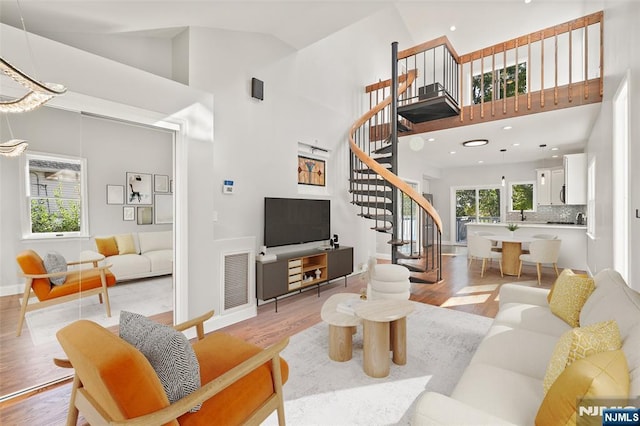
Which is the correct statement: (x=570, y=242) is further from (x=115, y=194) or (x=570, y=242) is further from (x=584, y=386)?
(x=115, y=194)

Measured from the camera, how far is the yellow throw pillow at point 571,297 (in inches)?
81.7

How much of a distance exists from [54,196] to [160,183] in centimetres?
82

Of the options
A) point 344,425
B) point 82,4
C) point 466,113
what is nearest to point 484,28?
point 466,113

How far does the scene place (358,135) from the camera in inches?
229

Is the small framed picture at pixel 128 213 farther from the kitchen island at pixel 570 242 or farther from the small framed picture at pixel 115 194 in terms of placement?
the kitchen island at pixel 570 242

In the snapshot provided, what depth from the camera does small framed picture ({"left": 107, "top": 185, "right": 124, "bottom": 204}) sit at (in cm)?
262

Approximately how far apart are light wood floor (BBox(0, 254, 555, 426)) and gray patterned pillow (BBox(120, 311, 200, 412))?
1223 mm

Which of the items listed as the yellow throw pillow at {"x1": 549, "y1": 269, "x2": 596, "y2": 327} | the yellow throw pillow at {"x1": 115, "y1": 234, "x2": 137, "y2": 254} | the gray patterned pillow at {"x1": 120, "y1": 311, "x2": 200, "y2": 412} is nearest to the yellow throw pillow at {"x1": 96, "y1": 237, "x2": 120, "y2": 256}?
the yellow throw pillow at {"x1": 115, "y1": 234, "x2": 137, "y2": 254}

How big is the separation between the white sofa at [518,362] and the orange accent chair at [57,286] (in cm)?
274

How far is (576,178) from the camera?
616 cm

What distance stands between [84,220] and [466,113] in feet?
17.1

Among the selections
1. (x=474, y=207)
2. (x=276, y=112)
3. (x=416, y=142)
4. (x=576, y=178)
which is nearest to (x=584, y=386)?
(x=276, y=112)

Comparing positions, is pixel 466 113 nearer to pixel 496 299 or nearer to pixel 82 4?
pixel 496 299

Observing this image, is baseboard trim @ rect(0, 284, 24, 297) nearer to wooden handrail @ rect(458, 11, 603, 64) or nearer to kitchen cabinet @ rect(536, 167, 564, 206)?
wooden handrail @ rect(458, 11, 603, 64)
